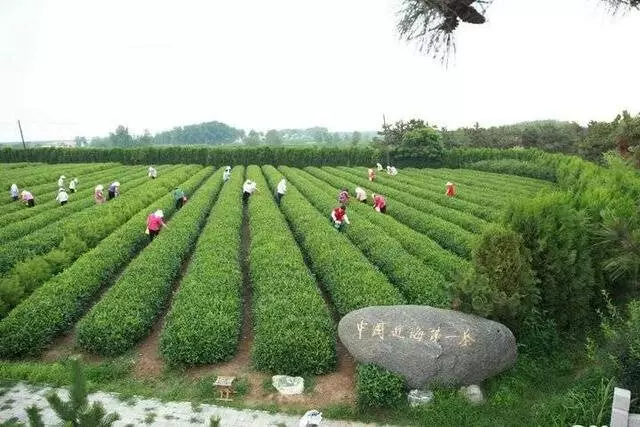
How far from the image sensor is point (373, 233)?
16312 millimetres

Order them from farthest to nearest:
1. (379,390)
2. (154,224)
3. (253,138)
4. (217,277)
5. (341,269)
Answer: (253,138), (154,224), (341,269), (217,277), (379,390)

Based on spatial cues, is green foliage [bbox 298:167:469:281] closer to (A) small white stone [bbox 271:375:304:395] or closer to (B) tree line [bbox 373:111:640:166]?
(A) small white stone [bbox 271:375:304:395]

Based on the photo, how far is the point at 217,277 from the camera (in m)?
12.2

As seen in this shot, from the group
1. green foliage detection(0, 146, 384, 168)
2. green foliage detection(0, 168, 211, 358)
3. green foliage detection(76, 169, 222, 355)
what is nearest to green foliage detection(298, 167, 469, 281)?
green foliage detection(76, 169, 222, 355)

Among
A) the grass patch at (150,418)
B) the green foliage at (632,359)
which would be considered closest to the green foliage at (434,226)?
the green foliage at (632,359)

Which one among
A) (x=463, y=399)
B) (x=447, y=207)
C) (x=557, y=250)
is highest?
(x=557, y=250)

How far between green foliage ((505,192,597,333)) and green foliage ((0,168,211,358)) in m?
9.71

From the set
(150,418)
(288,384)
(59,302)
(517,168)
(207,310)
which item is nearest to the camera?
(150,418)

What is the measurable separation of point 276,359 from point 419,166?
157 feet

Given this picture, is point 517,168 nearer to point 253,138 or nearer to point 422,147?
point 422,147

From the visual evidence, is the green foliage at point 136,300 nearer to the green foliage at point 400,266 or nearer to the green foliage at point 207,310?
the green foliage at point 207,310

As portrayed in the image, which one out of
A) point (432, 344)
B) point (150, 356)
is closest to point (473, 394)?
point (432, 344)

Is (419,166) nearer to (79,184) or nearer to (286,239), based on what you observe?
(79,184)

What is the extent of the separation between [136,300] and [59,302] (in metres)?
1.67
